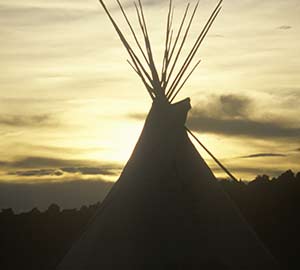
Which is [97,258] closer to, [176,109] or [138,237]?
[138,237]

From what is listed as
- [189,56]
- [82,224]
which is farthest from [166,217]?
[82,224]

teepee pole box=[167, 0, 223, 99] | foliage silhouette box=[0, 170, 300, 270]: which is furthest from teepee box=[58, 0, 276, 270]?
foliage silhouette box=[0, 170, 300, 270]

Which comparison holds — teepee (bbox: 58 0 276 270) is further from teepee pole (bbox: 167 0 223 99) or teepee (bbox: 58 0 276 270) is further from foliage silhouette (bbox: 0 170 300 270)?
foliage silhouette (bbox: 0 170 300 270)

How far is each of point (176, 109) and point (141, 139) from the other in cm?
71

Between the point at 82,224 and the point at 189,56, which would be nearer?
the point at 189,56

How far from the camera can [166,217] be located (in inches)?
526

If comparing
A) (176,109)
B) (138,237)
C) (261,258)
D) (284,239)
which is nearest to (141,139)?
(176,109)

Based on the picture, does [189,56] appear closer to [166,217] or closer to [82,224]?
[166,217]

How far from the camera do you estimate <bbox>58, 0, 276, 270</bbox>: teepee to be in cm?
1334

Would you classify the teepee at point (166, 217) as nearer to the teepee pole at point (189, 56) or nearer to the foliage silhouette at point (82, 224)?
the teepee pole at point (189, 56)

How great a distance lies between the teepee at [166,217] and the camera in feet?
43.8

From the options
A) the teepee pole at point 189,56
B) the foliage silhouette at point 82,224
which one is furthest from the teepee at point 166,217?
the foliage silhouette at point 82,224

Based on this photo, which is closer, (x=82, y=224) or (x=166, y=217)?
(x=166, y=217)

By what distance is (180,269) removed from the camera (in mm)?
13250
